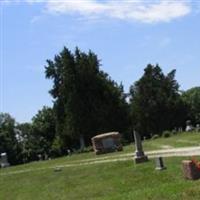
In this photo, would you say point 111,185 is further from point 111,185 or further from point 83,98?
point 83,98

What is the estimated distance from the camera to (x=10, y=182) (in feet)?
108

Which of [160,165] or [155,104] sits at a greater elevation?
[155,104]

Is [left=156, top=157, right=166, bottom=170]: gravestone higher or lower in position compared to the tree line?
lower

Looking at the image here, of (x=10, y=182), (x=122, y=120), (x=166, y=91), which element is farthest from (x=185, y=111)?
(x=10, y=182)

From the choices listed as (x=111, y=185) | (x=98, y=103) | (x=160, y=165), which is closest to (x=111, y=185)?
(x=111, y=185)

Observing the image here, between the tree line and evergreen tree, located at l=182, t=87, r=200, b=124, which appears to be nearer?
the tree line

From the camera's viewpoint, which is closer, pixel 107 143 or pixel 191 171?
pixel 191 171

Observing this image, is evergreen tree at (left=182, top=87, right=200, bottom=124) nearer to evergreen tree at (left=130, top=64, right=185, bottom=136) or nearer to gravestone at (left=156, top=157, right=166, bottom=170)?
evergreen tree at (left=130, top=64, right=185, bottom=136)

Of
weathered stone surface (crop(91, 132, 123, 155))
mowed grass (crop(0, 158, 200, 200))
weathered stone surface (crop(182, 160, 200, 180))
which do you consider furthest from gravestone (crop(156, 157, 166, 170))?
weathered stone surface (crop(91, 132, 123, 155))

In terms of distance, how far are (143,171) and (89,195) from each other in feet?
9.81

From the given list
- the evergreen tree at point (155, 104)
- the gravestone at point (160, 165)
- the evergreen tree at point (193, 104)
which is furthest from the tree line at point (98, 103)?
the gravestone at point (160, 165)

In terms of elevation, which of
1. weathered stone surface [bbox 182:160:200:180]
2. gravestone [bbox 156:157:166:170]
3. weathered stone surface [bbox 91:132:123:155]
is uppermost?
weathered stone surface [bbox 91:132:123:155]

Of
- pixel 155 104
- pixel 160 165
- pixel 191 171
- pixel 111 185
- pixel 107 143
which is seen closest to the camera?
pixel 191 171

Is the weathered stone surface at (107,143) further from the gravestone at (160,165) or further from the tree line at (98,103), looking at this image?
the tree line at (98,103)
